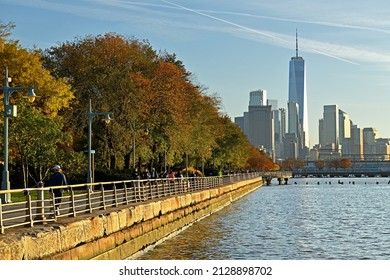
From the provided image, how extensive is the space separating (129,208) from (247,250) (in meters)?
5.76

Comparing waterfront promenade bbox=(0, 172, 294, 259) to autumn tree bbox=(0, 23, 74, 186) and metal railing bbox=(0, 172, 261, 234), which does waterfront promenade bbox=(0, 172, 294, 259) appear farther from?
autumn tree bbox=(0, 23, 74, 186)

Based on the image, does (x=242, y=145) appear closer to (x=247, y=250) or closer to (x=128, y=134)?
(x=128, y=134)

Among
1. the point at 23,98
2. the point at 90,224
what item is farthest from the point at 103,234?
the point at 23,98

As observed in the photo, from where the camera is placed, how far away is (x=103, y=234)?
2548 cm

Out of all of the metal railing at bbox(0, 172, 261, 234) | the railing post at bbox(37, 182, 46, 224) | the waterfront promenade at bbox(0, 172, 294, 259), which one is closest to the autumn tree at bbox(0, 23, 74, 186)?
the metal railing at bbox(0, 172, 261, 234)

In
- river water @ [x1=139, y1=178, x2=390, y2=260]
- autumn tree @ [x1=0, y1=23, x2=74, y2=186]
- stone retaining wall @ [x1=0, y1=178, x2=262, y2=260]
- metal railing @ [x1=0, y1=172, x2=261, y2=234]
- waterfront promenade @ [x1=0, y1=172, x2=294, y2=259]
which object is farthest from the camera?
autumn tree @ [x1=0, y1=23, x2=74, y2=186]

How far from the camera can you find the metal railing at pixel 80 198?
71.3ft

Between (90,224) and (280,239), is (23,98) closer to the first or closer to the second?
(280,239)

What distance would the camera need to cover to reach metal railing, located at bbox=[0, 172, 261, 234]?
21.7m

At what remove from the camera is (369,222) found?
51188mm

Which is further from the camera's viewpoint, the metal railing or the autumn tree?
the autumn tree

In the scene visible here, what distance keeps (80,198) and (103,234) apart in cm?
1373

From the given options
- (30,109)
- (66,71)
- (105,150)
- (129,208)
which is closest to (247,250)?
(129,208)

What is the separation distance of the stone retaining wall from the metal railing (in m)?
0.58
